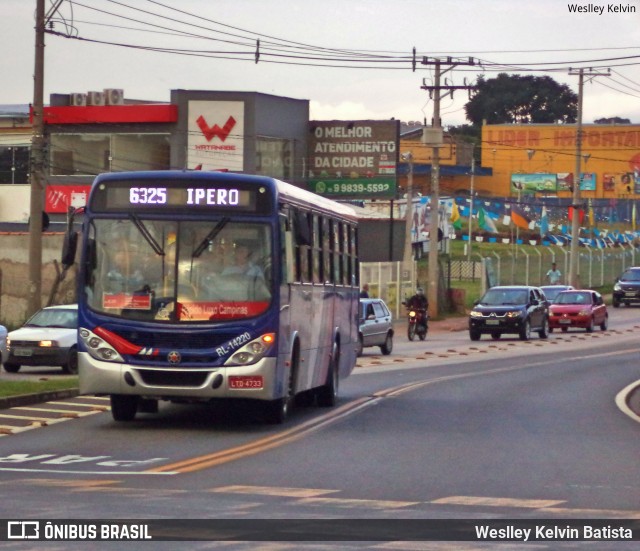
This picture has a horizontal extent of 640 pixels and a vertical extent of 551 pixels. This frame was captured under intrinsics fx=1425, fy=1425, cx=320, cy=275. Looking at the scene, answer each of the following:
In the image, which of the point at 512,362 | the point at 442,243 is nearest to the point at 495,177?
the point at 442,243

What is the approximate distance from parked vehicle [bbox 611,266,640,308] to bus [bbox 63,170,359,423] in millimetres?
49929

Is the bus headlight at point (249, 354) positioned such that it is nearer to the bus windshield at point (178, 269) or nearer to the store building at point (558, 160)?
the bus windshield at point (178, 269)

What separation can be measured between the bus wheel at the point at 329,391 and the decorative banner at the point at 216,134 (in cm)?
3602

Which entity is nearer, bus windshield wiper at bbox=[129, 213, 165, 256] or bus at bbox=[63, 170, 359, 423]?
bus at bbox=[63, 170, 359, 423]

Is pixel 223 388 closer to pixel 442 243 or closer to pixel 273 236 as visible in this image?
pixel 273 236

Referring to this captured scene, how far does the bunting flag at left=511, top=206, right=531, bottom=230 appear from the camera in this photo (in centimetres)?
9109

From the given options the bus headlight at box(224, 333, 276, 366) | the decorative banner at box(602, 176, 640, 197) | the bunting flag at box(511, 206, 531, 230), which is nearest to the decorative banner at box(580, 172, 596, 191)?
the decorative banner at box(602, 176, 640, 197)

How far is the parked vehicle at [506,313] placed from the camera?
44219 mm

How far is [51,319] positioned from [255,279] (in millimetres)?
14490

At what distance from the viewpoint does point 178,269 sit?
16562 millimetres

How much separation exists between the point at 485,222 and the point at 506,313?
46.2m

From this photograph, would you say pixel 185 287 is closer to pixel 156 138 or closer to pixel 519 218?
pixel 156 138

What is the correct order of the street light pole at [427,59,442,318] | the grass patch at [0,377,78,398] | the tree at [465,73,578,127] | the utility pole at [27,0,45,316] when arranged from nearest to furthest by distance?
1. the grass patch at [0,377,78,398]
2. the utility pole at [27,0,45,316]
3. the street light pole at [427,59,442,318]
4. the tree at [465,73,578,127]

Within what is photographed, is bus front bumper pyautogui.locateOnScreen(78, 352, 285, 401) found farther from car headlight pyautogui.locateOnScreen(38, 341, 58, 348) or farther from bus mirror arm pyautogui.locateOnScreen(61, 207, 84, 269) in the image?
car headlight pyautogui.locateOnScreen(38, 341, 58, 348)
